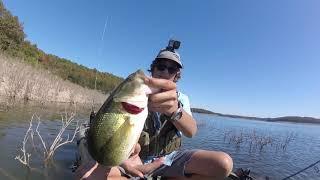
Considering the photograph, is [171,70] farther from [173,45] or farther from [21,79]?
[21,79]

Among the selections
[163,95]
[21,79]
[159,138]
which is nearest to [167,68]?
[159,138]

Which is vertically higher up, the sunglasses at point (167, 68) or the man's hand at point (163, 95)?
the sunglasses at point (167, 68)

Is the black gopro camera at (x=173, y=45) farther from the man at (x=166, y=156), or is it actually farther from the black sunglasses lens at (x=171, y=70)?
the black sunglasses lens at (x=171, y=70)

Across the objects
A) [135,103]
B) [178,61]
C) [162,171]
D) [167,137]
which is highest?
[178,61]

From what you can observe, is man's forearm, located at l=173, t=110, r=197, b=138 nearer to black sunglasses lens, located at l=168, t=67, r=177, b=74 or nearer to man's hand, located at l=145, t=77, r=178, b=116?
man's hand, located at l=145, t=77, r=178, b=116

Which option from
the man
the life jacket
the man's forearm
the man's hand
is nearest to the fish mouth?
the man's hand

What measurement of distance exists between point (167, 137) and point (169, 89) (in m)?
2.21

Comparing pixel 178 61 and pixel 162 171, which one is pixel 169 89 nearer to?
pixel 178 61

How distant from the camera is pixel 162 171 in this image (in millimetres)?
4457

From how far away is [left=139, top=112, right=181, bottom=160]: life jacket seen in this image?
443 cm

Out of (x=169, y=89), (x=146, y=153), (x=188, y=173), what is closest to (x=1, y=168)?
(x=146, y=153)

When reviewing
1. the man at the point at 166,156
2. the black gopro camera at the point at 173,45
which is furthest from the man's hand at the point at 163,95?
the black gopro camera at the point at 173,45

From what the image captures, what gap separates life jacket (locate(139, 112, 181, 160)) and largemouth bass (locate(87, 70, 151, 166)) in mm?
2247

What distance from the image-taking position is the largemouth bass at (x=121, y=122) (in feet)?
6.52
